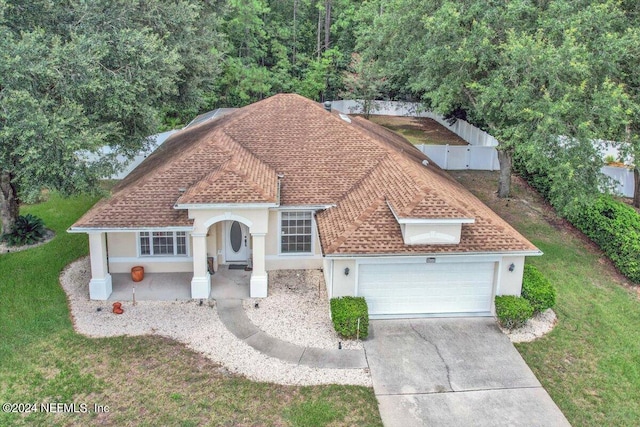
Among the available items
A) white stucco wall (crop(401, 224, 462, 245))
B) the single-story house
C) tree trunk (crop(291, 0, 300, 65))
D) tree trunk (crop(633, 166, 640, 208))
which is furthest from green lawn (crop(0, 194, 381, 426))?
tree trunk (crop(291, 0, 300, 65))

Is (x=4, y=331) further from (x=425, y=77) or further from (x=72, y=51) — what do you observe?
(x=425, y=77)

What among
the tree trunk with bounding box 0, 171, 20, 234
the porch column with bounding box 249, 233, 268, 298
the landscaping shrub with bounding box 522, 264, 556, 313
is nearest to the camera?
the landscaping shrub with bounding box 522, 264, 556, 313

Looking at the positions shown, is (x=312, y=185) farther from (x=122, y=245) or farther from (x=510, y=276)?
(x=510, y=276)

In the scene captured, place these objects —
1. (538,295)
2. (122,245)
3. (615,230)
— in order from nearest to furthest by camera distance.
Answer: (538,295) < (122,245) < (615,230)

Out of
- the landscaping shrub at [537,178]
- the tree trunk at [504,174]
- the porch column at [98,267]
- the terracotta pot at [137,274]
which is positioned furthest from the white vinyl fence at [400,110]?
the porch column at [98,267]

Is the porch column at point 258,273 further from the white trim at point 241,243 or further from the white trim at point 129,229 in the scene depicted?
the white trim at point 129,229

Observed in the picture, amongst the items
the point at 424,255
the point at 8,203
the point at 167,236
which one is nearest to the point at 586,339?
the point at 424,255

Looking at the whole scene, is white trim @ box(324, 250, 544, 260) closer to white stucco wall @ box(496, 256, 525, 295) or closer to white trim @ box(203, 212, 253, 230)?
white stucco wall @ box(496, 256, 525, 295)
